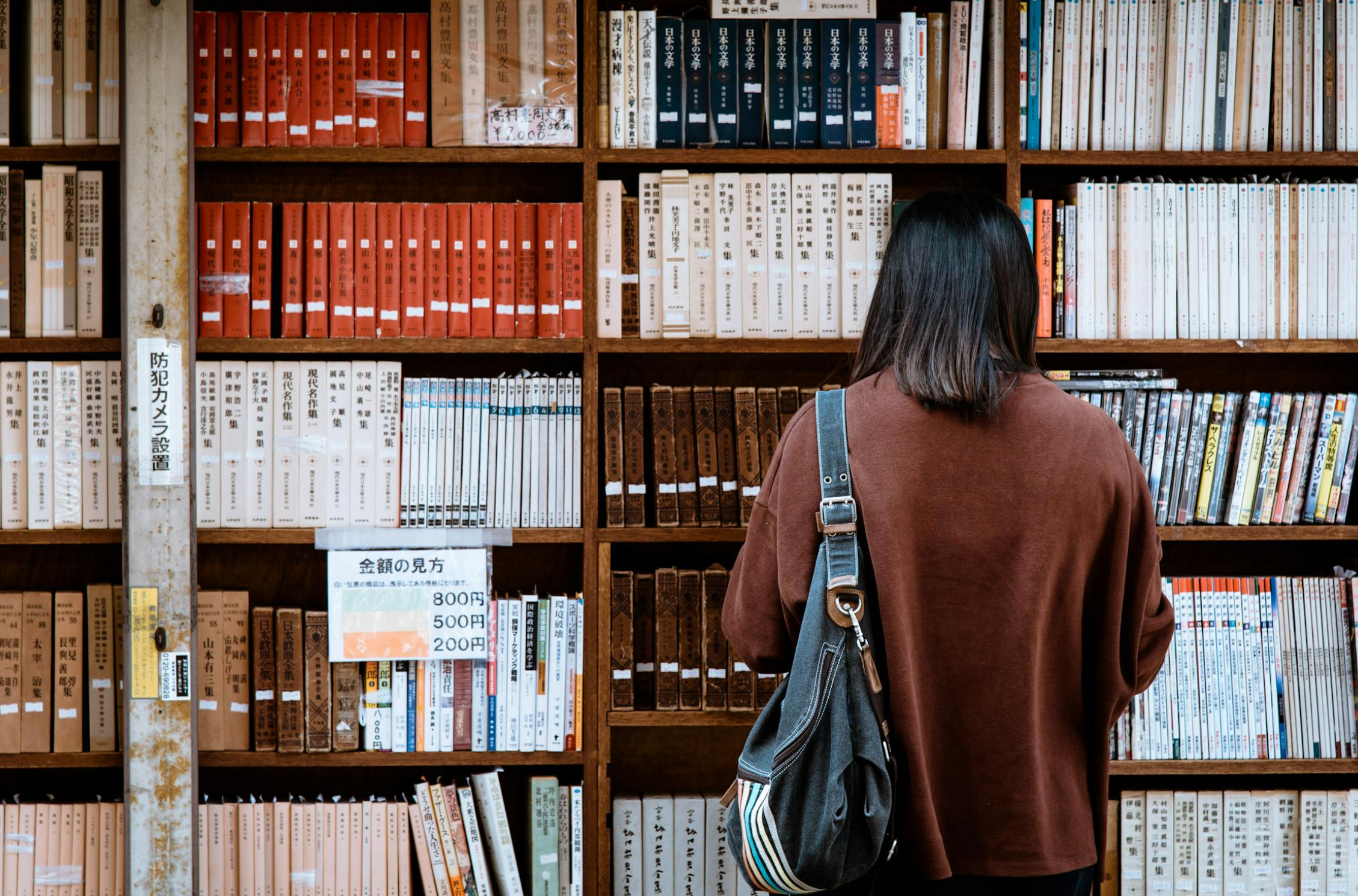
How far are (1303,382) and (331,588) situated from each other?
2.11m

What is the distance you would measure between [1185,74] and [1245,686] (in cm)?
121

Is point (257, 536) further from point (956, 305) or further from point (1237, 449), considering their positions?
point (1237, 449)

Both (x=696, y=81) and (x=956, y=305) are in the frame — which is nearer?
(x=956, y=305)

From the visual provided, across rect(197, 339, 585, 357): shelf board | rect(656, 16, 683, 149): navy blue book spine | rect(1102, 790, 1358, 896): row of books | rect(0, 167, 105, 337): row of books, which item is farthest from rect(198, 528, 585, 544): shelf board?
rect(1102, 790, 1358, 896): row of books

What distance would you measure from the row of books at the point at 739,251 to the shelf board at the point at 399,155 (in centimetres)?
13

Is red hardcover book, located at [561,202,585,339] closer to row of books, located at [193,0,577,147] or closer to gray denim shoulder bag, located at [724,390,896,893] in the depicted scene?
row of books, located at [193,0,577,147]

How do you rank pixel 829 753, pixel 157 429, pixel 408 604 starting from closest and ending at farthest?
pixel 829 753 → pixel 157 429 → pixel 408 604

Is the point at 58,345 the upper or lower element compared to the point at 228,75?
lower

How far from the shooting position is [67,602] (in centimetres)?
195

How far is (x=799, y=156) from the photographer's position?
1975mm

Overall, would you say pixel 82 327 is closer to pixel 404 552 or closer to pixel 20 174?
pixel 20 174

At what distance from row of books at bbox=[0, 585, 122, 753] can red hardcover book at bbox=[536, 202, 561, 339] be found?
97cm

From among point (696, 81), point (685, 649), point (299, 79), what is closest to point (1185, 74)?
point (696, 81)

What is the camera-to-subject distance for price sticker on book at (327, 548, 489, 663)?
1952mm
